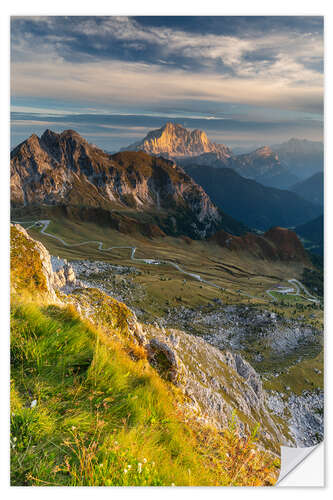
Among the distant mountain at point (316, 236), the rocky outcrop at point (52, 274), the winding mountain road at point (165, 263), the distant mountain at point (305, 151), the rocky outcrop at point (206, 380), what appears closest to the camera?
the rocky outcrop at point (206, 380)

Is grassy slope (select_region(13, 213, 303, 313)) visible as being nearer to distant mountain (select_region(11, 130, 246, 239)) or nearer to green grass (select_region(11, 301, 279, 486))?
distant mountain (select_region(11, 130, 246, 239))

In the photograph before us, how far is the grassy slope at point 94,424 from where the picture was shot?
3383mm

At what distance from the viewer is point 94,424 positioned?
3605 millimetres

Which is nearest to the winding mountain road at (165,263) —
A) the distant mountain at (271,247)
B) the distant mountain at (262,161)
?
the distant mountain at (271,247)

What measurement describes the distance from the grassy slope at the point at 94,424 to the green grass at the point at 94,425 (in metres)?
0.01

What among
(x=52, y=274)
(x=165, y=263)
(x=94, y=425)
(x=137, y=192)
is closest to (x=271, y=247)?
(x=165, y=263)

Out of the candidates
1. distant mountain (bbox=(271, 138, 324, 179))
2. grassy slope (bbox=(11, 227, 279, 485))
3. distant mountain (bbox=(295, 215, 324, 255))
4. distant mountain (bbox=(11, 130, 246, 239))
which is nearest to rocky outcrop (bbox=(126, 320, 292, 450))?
grassy slope (bbox=(11, 227, 279, 485))

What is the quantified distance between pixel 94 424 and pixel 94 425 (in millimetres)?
18

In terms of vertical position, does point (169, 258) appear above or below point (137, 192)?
below

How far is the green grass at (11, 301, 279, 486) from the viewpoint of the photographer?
3.38 metres

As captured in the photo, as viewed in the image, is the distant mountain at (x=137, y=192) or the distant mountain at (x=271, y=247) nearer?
the distant mountain at (x=137, y=192)

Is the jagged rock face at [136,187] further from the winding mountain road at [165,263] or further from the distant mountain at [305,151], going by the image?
the distant mountain at [305,151]

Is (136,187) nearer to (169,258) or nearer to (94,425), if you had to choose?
(169,258)
